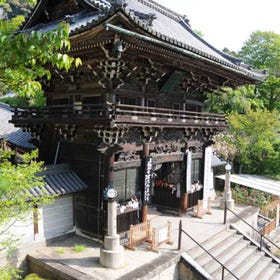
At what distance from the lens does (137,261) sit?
930 centimetres

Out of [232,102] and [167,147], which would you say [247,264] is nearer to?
[167,147]

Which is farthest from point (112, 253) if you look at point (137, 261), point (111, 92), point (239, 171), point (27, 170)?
point (239, 171)

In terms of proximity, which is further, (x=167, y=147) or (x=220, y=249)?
(x=167, y=147)

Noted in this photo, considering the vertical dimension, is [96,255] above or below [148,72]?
below

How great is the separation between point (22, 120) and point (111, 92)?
16.3 ft

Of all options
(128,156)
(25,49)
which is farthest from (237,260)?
(25,49)

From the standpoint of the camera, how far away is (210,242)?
11461mm

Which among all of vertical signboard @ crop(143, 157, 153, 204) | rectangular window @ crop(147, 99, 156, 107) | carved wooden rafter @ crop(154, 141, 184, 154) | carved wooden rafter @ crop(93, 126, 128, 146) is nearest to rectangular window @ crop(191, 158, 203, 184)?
carved wooden rafter @ crop(154, 141, 184, 154)

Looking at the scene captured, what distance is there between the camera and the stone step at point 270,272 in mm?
11223

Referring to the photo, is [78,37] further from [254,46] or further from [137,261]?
[254,46]

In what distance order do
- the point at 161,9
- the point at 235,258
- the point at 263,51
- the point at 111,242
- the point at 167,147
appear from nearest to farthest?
the point at 111,242 → the point at 235,258 → the point at 167,147 → the point at 161,9 → the point at 263,51

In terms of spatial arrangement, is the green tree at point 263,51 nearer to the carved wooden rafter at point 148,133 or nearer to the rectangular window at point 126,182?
the carved wooden rafter at point 148,133

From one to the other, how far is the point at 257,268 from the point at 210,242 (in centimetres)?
220

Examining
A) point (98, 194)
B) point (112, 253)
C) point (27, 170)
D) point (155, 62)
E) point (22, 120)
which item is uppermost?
point (155, 62)
